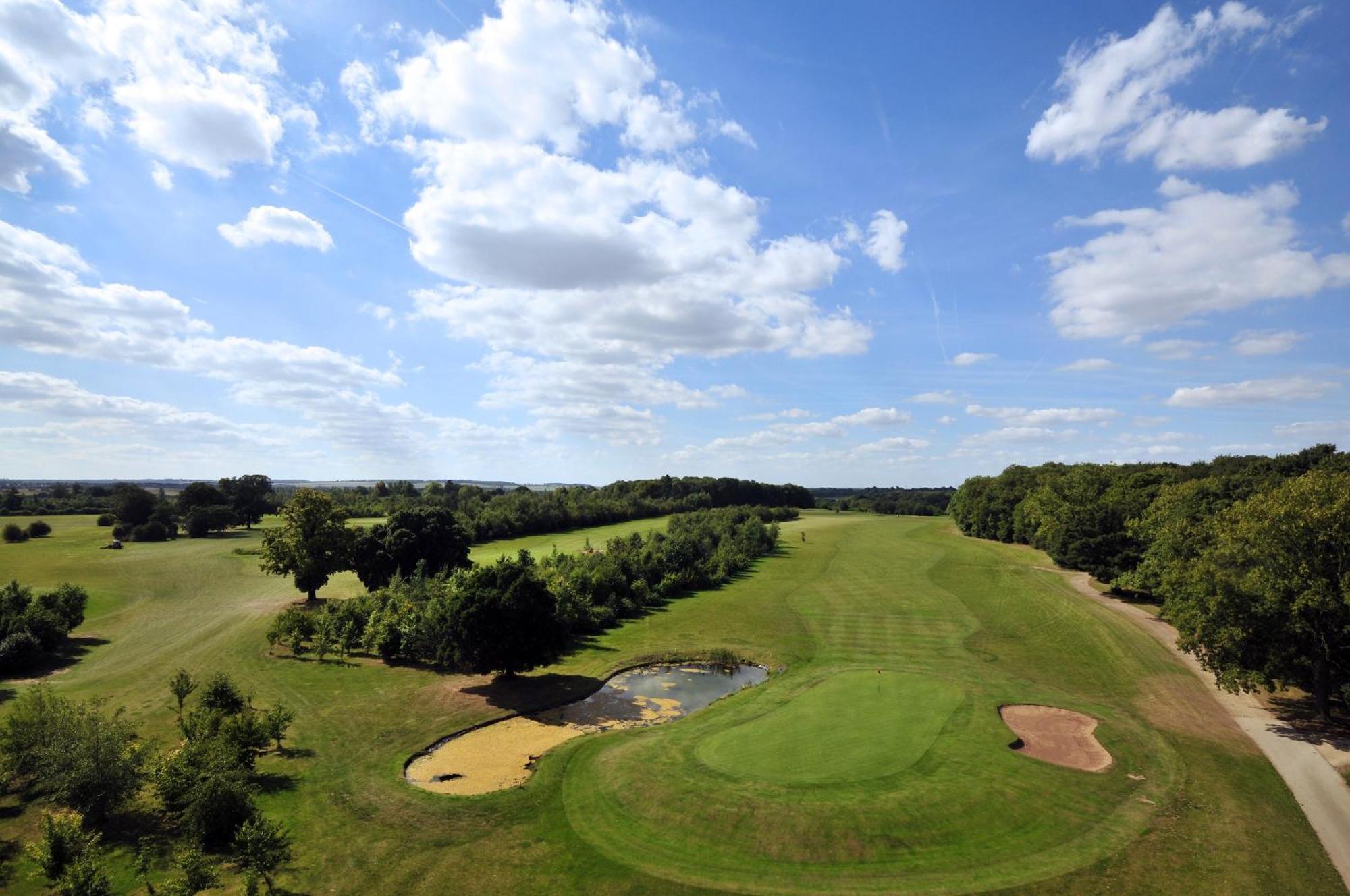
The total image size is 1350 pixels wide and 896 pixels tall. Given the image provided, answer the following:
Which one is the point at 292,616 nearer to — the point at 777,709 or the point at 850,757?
the point at 777,709

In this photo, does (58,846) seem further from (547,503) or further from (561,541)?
(547,503)

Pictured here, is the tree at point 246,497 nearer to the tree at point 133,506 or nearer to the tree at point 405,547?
the tree at point 133,506

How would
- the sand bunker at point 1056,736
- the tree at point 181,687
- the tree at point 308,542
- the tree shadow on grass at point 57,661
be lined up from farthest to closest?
1. the tree at point 308,542
2. the tree shadow on grass at point 57,661
3. the tree at point 181,687
4. the sand bunker at point 1056,736

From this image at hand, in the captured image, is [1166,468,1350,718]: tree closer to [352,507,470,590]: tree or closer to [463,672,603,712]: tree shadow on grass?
[463,672,603,712]: tree shadow on grass

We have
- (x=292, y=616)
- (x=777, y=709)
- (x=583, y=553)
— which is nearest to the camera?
(x=777, y=709)

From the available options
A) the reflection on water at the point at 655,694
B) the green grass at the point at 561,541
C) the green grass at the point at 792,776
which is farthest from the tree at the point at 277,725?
the green grass at the point at 561,541

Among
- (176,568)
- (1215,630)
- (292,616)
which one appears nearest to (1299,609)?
(1215,630)

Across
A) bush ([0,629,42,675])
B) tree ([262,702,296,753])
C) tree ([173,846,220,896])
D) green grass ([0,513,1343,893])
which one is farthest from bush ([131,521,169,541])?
Answer: tree ([173,846,220,896])
